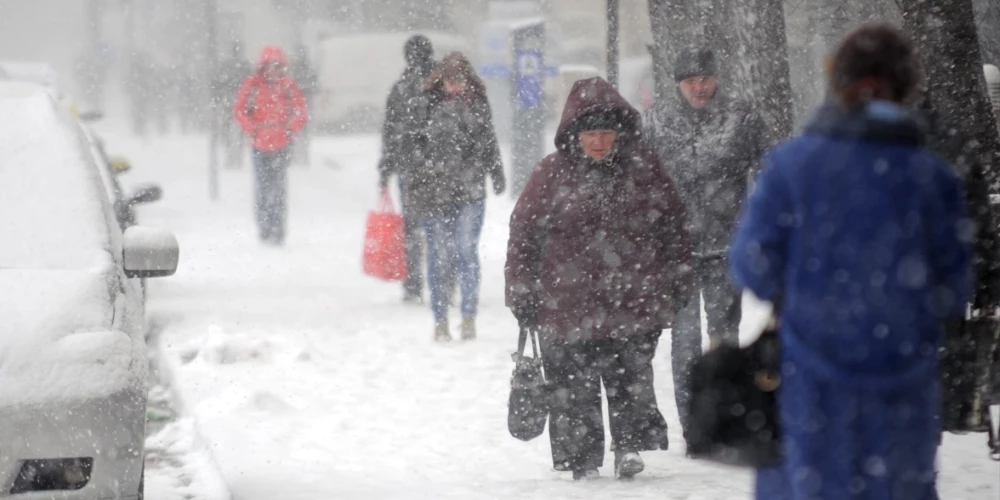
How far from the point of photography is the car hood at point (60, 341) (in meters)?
4.82

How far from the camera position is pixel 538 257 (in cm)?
648

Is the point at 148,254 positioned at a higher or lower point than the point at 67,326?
higher

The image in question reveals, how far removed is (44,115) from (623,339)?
2.71 m

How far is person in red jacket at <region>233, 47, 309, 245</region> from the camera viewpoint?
52.6 ft

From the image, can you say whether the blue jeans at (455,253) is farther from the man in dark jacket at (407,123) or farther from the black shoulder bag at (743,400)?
the black shoulder bag at (743,400)

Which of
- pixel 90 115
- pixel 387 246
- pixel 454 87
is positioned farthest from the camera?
pixel 90 115

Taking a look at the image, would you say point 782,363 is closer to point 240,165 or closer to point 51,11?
point 240,165

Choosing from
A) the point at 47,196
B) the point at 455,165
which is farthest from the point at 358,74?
the point at 47,196

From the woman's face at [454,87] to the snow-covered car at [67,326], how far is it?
169 inches

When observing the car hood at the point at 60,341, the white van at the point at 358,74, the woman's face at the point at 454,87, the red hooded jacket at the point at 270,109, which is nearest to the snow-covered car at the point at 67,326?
the car hood at the point at 60,341

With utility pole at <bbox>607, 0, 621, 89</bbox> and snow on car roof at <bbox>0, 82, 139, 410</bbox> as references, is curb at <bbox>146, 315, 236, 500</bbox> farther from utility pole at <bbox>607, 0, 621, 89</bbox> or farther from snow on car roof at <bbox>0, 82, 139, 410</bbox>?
utility pole at <bbox>607, 0, 621, 89</bbox>

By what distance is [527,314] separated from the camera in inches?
253

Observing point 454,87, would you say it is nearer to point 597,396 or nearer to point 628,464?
point 597,396

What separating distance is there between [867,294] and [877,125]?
387mm
